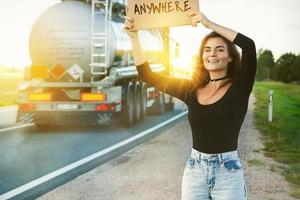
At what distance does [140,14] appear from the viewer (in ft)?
12.4

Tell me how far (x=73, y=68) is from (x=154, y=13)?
10.2m

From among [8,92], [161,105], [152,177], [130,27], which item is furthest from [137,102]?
[8,92]

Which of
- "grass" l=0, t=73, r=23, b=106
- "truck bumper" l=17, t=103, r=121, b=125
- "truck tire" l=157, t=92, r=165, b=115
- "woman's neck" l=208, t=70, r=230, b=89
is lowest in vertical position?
"grass" l=0, t=73, r=23, b=106

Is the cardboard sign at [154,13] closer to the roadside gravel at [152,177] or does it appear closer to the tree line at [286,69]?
the roadside gravel at [152,177]

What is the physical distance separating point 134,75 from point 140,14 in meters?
11.8

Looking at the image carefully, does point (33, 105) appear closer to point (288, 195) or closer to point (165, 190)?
point (165, 190)

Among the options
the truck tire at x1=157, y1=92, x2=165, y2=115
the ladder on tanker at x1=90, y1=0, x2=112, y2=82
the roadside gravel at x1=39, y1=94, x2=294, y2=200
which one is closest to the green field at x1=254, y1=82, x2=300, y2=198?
the roadside gravel at x1=39, y1=94, x2=294, y2=200

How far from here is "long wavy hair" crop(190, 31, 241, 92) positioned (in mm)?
3447

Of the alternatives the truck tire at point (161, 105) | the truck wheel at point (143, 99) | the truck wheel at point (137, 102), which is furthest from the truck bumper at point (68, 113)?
the truck tire at point (161, 105)

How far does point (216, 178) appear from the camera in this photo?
3.18 metres

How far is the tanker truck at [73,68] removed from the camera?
1345 centimetres

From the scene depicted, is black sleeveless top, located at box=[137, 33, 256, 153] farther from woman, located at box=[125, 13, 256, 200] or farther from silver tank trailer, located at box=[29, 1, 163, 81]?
silver tank trailer, located at box=[29, 1, 163, 81]

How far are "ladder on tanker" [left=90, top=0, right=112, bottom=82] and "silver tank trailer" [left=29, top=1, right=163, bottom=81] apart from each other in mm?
72

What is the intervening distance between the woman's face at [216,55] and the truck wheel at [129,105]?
1145cm
